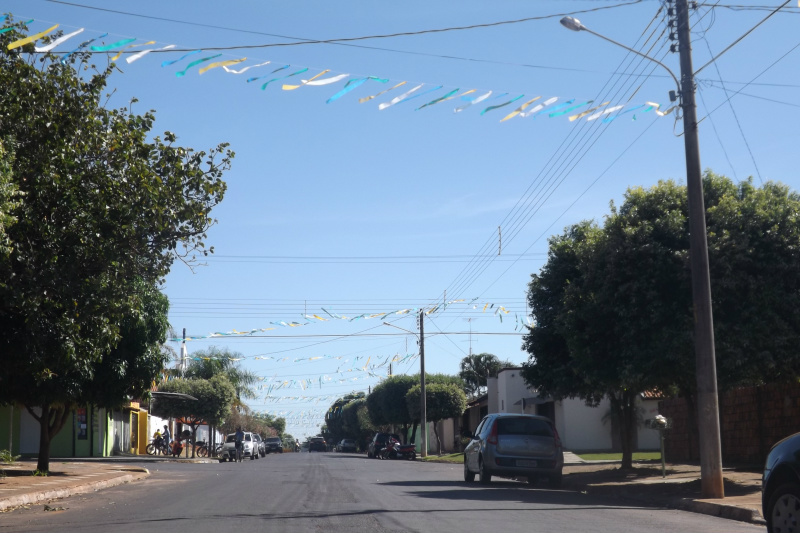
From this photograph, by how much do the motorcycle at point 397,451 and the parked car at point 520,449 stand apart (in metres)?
31.2

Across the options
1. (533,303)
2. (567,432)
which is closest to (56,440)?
(567,432)

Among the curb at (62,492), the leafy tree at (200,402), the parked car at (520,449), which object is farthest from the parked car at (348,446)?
the parked car at (520,449)

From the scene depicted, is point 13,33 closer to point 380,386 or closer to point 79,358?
point 79,358

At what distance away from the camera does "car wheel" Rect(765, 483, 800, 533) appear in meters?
8.21

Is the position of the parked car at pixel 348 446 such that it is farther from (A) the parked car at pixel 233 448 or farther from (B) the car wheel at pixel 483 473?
(B) the car wheel at pixel 483 473

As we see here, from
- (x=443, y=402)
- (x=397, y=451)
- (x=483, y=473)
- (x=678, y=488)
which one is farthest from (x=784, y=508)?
(x=443, y=402)

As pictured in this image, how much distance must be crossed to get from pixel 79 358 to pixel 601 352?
10.4 m

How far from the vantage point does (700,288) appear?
1482cm

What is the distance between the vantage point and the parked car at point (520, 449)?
62.0ft

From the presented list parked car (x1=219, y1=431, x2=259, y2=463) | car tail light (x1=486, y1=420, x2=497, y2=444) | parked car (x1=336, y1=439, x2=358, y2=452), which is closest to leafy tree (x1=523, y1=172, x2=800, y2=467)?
car tail light (x1=486, y1=420, x2=497, y2=444)

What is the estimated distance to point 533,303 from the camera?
23625mm

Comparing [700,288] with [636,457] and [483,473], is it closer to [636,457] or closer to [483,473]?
[483,473]

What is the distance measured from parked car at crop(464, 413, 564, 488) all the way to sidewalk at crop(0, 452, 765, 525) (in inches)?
39.6

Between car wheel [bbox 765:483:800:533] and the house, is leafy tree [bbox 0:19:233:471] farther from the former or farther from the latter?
the house
